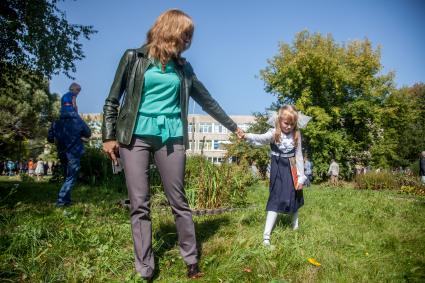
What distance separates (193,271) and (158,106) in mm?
1421

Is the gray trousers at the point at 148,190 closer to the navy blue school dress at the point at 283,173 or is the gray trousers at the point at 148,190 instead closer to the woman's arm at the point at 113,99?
the woman's arm at the point at 113,99

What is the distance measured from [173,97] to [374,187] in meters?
18.1

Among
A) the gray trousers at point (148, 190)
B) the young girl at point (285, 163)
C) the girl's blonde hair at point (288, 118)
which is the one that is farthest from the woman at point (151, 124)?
the girl's blonde hair at point (288, 118)

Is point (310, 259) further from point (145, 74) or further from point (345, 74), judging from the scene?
point (345, 74)

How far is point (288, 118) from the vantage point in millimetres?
4566

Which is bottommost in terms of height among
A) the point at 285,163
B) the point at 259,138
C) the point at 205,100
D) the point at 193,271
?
the point at 193,271

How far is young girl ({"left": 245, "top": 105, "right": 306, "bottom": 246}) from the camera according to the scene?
4535 mm

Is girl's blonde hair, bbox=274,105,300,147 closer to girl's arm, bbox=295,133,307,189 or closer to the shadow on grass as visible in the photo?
girl's arm, bbox=295,133,307,189

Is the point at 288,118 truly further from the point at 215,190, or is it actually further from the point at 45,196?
the point at 45,196

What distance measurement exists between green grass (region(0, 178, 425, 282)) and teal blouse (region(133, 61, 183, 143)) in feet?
3.91

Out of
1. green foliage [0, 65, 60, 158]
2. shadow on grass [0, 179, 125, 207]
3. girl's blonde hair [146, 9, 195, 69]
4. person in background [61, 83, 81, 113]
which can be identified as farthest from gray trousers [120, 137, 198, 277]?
green foliage [0, 65, 60, 158]

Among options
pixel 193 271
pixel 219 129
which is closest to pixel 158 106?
pixel 193 271

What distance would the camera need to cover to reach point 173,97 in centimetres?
324

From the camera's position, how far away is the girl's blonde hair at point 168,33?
307 cm
